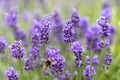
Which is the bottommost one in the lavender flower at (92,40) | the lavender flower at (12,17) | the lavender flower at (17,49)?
the lavender flower at (17,49)

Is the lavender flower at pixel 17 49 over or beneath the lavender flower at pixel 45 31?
beneath

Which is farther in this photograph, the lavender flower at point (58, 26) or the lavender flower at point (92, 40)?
the lavender flower at point (58, 26)

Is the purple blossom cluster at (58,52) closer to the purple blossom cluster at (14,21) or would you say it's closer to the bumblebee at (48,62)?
the bumblebee at (48,62)

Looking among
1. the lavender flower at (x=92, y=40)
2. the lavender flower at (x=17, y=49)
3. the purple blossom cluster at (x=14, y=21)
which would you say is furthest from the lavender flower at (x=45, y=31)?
the purple blossom cluster at (x=14, y=21)

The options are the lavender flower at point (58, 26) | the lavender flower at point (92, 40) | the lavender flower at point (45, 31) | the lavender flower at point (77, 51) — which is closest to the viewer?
the lavender flower at point (77, 51)

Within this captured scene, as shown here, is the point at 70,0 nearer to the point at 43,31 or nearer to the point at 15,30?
the point at 15,30

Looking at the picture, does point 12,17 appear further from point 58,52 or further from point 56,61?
point 56,61

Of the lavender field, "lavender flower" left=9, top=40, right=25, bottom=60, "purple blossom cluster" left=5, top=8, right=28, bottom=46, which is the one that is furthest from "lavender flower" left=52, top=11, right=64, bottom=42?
"lavender flower" left=9, top=40, right=25, bottom=60

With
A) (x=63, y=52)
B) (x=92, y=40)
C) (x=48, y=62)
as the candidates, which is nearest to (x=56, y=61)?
(x=48, y=62)

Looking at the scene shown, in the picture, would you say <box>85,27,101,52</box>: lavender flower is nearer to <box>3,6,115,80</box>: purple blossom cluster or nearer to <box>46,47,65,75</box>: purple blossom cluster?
<box>3,6,115,80</box>: purple blossom cluster

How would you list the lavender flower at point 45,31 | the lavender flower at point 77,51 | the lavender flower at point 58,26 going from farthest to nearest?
the lavender flower at point 58,26
the lavender flower at point 45,31
the lavender flower at point 77,51

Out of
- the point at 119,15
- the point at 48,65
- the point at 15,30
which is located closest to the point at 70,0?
the point at 119,15
